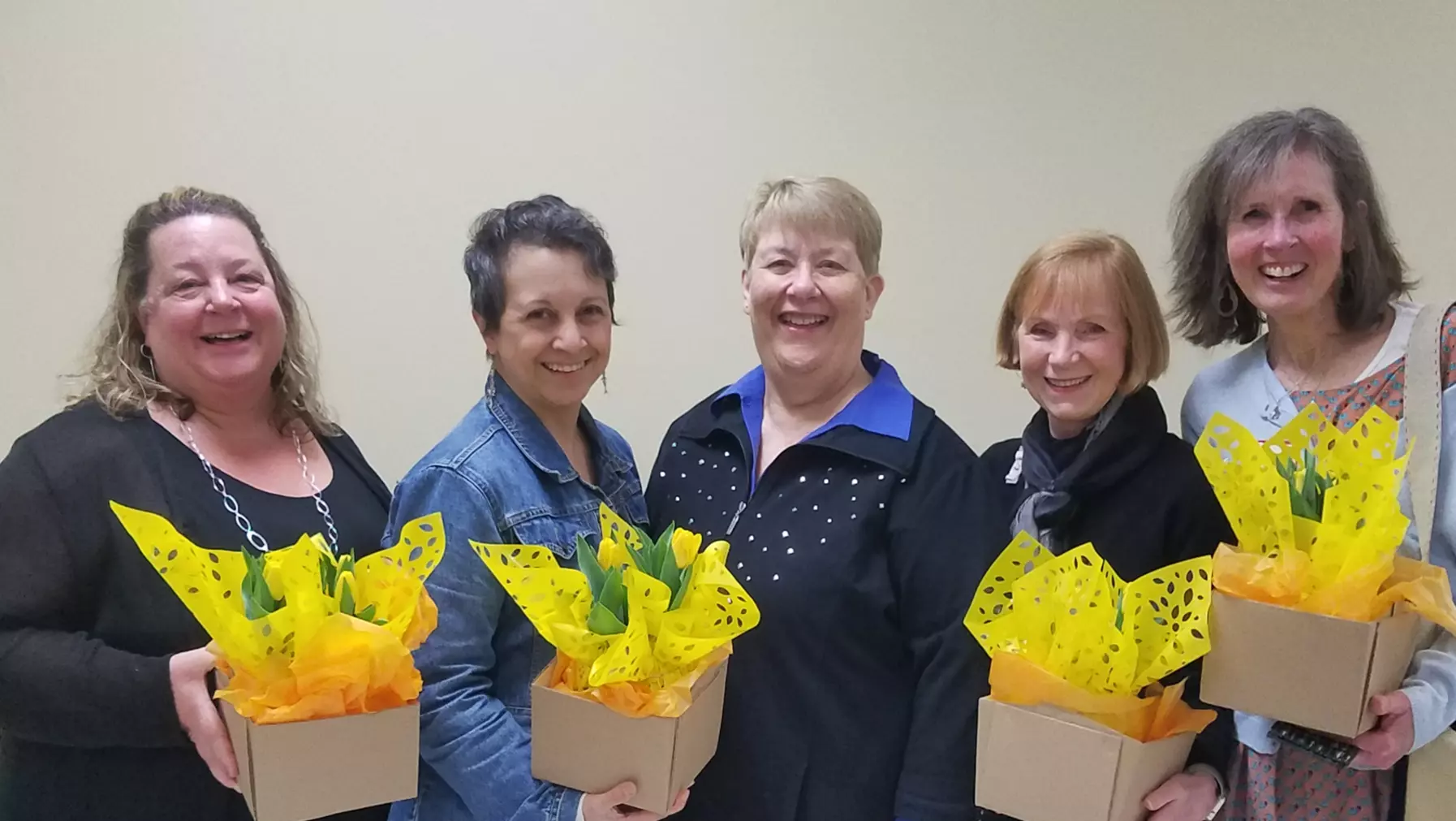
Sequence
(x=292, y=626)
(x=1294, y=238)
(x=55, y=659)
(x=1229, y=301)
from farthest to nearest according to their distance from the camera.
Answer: (x=1229, y=301) → (x=1294, y=238) → (x=55, y=659) → (x=292, y=626)

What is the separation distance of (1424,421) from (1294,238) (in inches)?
11.5

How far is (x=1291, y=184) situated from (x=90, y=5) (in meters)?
2.31

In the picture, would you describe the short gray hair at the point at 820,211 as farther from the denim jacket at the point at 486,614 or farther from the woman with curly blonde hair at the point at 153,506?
the woman with curly blonde hair at the point at 153,506

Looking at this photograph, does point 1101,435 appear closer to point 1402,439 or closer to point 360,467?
point 1402,439

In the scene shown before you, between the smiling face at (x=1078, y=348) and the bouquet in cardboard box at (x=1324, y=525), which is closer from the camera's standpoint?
the bouquet in cardboard box at (x=1324, y=525)

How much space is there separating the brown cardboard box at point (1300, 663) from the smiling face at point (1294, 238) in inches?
18.6

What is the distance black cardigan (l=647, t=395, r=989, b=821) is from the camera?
1.19 metres

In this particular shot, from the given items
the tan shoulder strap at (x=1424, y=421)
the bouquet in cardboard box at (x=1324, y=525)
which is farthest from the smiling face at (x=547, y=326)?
the tan shoulder strap at (x=1424, y=421)

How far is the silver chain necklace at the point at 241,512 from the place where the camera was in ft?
4.15

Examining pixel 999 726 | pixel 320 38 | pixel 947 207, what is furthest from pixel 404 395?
pixel 999 726

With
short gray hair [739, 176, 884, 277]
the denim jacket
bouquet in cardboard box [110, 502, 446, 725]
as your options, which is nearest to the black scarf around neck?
short gray hair [739, 176, 884, 277]

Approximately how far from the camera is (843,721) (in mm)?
1220

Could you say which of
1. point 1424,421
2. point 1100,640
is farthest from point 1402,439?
point 1100,640

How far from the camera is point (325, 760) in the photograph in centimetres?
92
